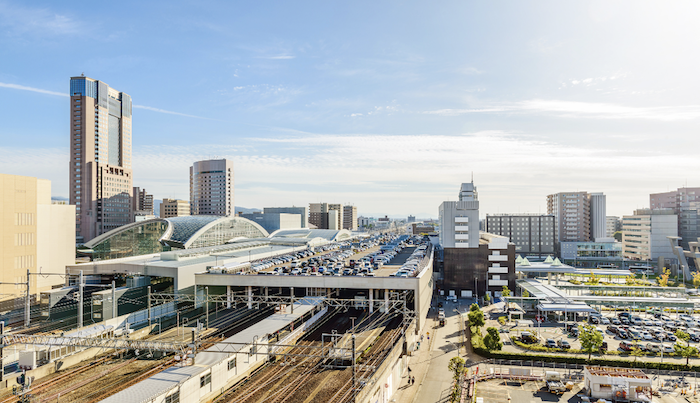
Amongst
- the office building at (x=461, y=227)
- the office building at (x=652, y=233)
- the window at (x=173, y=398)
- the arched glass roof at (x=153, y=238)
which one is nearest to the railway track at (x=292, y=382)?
the window at (x=173, y=398)

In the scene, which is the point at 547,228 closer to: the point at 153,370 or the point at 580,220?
the point at 580,220

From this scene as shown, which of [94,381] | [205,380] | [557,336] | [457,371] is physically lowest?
[557,336]

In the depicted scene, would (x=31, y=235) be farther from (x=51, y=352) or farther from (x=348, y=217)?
(x=348, y=217)

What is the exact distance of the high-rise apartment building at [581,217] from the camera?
71875mm

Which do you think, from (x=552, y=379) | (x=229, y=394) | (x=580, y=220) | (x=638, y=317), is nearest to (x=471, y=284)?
(x=638, y=317)

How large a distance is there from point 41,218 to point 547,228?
66610mm

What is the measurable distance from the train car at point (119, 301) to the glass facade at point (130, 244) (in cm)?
1936

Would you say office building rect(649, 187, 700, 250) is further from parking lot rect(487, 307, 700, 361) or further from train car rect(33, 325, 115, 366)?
train car rect(33, 325, 115, 366)

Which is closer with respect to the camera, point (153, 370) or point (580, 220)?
point (153, 370)

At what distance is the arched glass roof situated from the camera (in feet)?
140

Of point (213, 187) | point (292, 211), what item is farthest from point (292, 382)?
point (213, 187)

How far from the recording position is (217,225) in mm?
47219

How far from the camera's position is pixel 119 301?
23.8 m

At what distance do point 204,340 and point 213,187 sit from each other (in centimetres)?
8231
